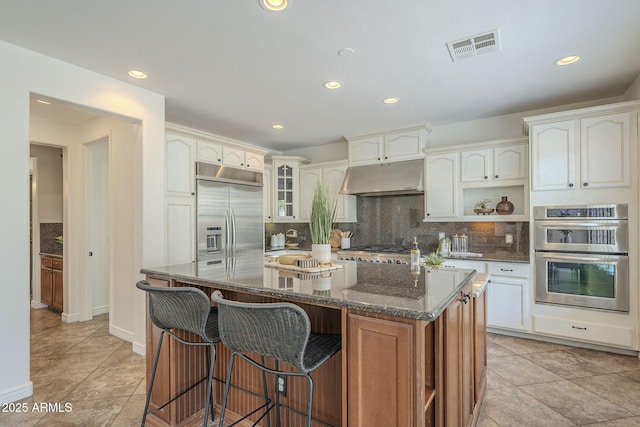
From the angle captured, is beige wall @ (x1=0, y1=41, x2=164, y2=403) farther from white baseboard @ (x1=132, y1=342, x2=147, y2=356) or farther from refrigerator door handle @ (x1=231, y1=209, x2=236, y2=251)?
refrigerator door handle @ (x1=231, y1=209, x2=236, y2=251)

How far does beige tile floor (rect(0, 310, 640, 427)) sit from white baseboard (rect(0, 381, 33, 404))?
0.18 feet

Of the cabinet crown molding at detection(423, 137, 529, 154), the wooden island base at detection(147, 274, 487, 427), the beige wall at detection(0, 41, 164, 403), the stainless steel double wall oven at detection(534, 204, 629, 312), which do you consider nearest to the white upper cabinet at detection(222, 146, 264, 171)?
the beige wall at detection(0, 41, 164, 403)

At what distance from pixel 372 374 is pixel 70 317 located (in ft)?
14.9

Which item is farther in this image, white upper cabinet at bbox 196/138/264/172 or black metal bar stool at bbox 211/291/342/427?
white upper cabinet at bbox 196/138/264/172

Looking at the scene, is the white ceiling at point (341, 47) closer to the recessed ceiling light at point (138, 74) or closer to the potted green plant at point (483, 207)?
the recessed ceiling light at point (138, 74)

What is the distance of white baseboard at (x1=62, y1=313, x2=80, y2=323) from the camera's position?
4.14 metres

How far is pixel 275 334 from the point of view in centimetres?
136

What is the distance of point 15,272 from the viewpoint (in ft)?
7.81

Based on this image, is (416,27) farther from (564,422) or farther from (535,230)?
(564,422)

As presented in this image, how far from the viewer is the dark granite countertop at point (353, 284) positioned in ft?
4.14

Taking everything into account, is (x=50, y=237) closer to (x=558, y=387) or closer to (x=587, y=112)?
(x=558, y=387)

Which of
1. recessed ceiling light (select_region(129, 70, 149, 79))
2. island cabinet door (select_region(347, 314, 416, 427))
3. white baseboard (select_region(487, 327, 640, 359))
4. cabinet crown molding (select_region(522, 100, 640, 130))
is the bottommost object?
white baseboard (select_region(487, 327, 640, 359))

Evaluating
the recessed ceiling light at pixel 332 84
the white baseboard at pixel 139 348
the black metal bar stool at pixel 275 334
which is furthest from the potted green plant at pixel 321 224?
the white baseboard at pixel 139 348

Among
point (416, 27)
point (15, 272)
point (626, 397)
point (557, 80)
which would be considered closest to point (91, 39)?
point (15, 272)
